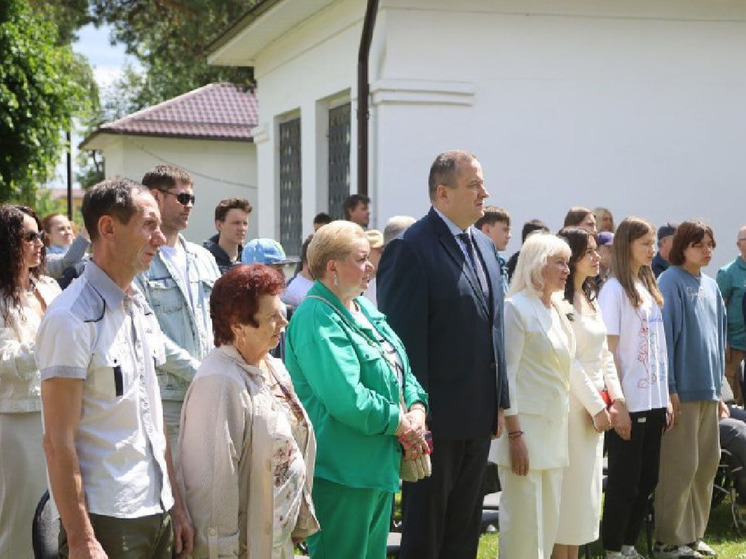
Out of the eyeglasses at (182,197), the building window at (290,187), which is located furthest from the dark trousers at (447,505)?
the building window at (290,187)

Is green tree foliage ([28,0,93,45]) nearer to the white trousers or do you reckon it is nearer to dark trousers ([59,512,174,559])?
the white trousers

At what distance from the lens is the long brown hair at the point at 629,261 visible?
771 cm

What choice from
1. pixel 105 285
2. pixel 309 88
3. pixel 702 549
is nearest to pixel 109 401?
pixel 105 285

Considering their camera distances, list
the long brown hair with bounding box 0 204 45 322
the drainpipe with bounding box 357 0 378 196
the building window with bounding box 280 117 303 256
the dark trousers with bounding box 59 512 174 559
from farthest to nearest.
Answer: the building window with bounding box 280 117 303 256
the drainpipe with bounding box 357 0 378 196
the long brown hair with bounding box 0 204 45 322
the dark trousers with bounding box 59 512 174 559

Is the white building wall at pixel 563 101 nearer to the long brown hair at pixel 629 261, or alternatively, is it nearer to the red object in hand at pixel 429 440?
the long brown hair at pixel 629 261

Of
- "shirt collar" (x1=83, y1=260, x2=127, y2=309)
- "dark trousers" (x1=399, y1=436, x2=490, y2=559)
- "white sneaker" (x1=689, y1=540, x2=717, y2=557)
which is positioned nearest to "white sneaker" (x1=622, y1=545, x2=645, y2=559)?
"white sneaker" (x1=689, y1=540, x2=717, y2=557)

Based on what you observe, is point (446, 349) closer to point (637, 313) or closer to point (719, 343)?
point (637, 313)

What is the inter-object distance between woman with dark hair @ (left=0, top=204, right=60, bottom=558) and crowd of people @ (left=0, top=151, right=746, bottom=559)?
0.04 ft

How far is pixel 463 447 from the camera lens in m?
6.08

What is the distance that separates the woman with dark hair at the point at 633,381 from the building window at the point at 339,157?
767 cm

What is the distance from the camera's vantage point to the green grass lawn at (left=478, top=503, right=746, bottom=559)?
26.2 ft

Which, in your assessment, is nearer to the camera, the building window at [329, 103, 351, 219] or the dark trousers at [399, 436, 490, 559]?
the dark trousers at [399, 436, 490, 559]

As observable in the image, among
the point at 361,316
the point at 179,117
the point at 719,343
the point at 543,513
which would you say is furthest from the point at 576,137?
the point at 179,117

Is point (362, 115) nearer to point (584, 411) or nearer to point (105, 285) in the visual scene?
point (584, 411)
